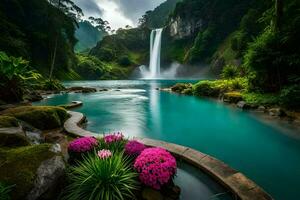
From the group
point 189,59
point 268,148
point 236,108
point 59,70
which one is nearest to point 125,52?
point 189,59


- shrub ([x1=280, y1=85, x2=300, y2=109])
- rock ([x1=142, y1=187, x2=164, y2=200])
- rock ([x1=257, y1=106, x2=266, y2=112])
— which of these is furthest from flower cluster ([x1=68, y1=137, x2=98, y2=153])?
rock ([x1=257, y1=106, x2=266, y2=112])

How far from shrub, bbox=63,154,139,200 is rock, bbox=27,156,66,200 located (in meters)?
0.26

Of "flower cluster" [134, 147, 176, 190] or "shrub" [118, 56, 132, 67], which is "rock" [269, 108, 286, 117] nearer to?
"flower cluster" [134, 147, 176, 190]

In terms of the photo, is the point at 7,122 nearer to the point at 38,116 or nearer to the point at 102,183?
the point at 38,116

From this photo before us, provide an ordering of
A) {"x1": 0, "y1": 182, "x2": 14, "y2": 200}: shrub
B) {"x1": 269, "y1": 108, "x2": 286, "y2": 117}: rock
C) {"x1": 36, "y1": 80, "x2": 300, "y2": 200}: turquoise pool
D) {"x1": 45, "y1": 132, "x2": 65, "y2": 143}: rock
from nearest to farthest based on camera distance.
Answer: {"x1": 0, "y1": 182, "x2": 14, "y2": 200}: shrub, {"x1": 36, "y1": 80, "x2": 300, "y2": 200}: turquoise pool, {"x1": 45, "y1": 132, "x2": 65, "y2": 143}: rock, {"x1": 269, "y1": 108, "x2": 286, "y2": 117}: rock

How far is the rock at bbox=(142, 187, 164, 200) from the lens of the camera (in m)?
3.58

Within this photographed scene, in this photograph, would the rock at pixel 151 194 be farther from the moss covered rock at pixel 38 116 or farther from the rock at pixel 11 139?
the moss covered rock at pixel 38 116

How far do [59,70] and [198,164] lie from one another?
53344mm

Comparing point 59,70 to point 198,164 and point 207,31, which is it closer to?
point 207,31

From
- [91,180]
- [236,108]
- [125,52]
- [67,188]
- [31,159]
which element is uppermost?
[125,52]

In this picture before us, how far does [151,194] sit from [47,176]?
1.64 m

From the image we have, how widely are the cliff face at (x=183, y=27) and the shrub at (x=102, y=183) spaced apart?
84.4 meters

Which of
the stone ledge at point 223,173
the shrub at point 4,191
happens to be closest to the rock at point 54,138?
the stone ledge at point 223,173

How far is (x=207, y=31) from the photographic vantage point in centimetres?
7150
